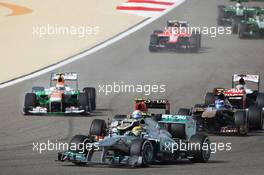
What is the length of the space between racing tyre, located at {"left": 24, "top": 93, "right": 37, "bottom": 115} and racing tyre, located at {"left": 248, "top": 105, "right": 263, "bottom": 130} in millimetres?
6608

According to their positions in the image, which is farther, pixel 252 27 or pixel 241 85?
pixel 252 27

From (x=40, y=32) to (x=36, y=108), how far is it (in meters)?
13.7

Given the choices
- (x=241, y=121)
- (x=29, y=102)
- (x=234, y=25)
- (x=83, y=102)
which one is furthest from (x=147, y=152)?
(x=234, y=25)

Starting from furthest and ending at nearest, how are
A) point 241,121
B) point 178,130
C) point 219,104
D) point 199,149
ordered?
point 219,104 < point 241,121 < point 178,130 < point 199,149

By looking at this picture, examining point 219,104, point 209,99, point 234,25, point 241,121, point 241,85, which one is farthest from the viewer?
point 234,25

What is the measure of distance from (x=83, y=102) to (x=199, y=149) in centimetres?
947

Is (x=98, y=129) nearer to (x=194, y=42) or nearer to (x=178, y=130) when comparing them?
(x=178, y=130)

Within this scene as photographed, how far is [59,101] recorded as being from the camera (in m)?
31.0

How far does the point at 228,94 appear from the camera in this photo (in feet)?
99.7

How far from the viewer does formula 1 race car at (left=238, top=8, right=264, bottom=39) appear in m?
48.0

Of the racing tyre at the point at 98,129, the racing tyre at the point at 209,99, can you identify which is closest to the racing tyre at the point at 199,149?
the racing tyre at the point at 98,129

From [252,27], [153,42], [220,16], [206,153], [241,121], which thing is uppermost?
[220,16]

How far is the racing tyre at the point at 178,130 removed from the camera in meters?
23.5

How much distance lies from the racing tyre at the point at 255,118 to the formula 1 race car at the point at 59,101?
5.24 m
